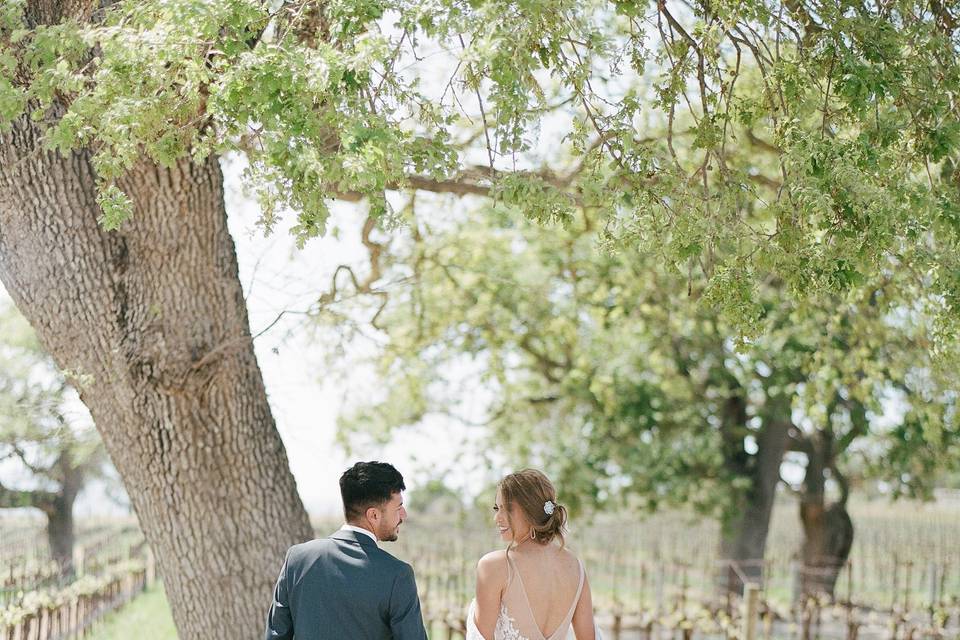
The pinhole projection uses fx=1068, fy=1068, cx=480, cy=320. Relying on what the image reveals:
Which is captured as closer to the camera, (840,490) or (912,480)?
(912,480)

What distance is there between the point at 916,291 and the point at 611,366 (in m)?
6.67

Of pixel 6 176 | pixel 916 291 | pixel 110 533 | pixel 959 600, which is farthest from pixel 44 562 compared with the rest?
pixel 959 600

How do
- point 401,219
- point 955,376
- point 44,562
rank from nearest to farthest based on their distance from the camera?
point 401,219 < point 955,376 < point 44,562

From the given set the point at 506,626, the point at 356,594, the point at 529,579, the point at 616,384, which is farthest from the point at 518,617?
the point at 616,384

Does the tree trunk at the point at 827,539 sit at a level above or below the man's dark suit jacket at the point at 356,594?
below

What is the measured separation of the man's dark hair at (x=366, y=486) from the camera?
3799 millimetres

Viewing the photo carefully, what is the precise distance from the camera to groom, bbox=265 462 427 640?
12.3 feet

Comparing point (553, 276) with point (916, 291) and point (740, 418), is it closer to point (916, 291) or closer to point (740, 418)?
point (740, 418)

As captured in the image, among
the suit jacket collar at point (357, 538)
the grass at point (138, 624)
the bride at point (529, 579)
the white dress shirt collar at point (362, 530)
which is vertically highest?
the white dress shirt collar at point (362, 530)

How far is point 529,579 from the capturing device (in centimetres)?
450

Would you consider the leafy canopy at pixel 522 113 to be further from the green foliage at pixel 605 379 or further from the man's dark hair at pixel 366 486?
the green foliage at pixel 605 379

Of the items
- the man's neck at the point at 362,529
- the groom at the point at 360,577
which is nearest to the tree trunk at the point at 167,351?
the groom at the point at 360,577

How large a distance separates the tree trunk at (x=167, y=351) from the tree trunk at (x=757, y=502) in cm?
1027

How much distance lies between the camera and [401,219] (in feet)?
14.9
